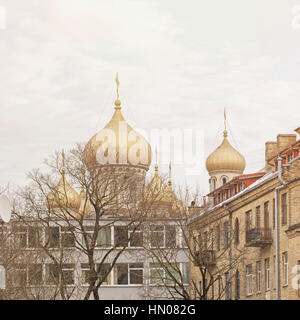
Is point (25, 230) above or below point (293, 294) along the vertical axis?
above

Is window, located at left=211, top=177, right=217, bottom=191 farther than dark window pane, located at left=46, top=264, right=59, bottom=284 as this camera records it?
Yes

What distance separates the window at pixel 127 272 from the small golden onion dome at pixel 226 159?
14035 mm

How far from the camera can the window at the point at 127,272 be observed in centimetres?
7344

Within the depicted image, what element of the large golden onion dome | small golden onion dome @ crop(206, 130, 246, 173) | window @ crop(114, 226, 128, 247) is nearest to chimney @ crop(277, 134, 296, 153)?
window @ crop(114, 226, 128, 247)

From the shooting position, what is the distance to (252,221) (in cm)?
4900

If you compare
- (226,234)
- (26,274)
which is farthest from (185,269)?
(26,274)

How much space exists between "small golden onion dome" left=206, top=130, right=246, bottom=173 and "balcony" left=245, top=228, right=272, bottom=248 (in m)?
34.6

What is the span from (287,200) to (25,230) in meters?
13.8

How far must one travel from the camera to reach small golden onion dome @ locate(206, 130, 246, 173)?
81.1 meters

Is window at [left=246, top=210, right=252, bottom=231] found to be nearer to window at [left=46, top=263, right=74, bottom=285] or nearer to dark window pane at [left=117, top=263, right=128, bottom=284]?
window at [left=46, top=263, right=74, bottom=285]

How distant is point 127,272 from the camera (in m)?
73.2
